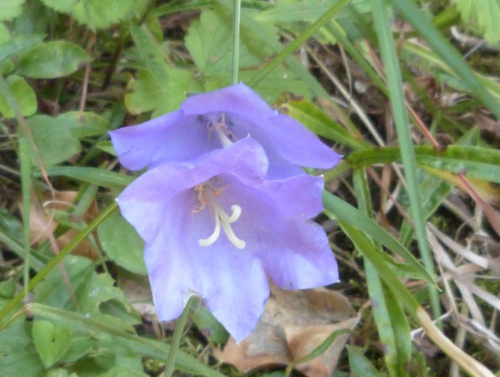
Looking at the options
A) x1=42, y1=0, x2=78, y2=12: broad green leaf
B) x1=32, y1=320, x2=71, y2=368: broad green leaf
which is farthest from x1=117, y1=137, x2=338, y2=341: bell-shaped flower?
x1=42, y1=0, x2=78, y2=12: broad green leaf

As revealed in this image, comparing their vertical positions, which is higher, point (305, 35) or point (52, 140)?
point (305, 35)

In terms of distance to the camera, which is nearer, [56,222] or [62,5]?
[62,5]

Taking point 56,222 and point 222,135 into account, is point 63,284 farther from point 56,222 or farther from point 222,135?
point 222,135

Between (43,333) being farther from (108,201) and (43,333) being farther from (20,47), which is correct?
(20,47)

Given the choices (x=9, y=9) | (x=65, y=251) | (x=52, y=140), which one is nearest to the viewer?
(x=65, y=251)

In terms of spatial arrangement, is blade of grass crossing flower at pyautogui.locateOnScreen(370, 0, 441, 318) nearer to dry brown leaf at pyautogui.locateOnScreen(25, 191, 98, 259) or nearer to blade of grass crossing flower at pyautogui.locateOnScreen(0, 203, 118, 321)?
blade of grass crossing flower at pyautogui.locateOnScreen(0, 203, 118, 321)

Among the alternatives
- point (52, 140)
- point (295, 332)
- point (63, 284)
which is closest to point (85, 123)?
point (52, 140)

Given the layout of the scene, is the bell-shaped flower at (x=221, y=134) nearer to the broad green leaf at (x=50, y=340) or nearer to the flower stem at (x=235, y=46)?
the flower stem at (x=235, y=46)
